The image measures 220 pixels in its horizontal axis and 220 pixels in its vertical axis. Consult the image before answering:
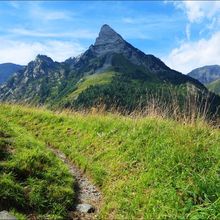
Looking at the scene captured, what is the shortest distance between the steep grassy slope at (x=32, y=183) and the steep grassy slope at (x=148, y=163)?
48.1 inches

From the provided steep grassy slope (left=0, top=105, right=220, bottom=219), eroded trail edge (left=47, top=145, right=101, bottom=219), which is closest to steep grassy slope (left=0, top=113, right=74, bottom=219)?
eroded trail edge (left=47, top=145, right=101, bottom=219)

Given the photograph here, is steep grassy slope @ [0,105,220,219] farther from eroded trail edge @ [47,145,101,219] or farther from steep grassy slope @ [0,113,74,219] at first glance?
steep grassy slope @ [0,113,74,219]

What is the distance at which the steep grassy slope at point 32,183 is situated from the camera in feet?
31.9

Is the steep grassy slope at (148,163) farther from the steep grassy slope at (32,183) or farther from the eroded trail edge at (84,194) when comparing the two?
the steep grassy slope at (32,183)

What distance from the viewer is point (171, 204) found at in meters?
9.27

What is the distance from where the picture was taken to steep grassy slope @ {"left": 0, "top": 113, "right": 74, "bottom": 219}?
9727 mm

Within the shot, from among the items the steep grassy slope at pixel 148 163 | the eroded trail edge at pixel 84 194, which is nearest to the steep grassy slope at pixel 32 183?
the eroded trail edge at pixel 84 194

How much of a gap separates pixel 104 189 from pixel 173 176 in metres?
2.43

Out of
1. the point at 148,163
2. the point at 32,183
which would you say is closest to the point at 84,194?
the point at 32,183

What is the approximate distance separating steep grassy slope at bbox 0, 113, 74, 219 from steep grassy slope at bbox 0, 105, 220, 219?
122cm

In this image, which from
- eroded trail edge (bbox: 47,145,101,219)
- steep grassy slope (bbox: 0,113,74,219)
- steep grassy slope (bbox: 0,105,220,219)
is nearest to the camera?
steep grassy slope (bbox: 0,105,220,219)

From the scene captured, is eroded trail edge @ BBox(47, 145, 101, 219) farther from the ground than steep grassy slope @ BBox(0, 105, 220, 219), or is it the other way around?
steep grassy slope @ BBox(0, 105, 220, 219)

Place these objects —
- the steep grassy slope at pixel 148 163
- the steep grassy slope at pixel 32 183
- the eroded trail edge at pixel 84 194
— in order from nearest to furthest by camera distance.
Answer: the steep grassy slope at pixel 148 163 < the steep grassy slope at pixel 32 183 < the eroded trail edge at pixel 84 194

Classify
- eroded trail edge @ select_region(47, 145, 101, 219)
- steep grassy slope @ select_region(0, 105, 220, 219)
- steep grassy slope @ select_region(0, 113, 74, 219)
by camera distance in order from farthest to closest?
eroded trail edge @ select_region(47, 145, 101, 219) < steep grassy slope @ select_region(0, 113, 74, 219) < steep grassy slope @ select_region(0, 105, 220, 219)
